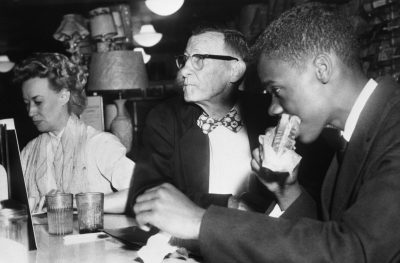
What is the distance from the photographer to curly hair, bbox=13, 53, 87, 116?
2625 millimetres

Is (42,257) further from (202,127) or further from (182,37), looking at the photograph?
(182,37)

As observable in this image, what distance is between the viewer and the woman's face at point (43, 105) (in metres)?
2.62

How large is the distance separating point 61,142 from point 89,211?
120cm

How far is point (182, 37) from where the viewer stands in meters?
11.1

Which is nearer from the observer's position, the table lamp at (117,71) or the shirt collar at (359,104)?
the shirt collar at (359,104)

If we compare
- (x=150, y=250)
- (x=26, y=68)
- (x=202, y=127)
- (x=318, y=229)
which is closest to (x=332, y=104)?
(x=318, y=229)

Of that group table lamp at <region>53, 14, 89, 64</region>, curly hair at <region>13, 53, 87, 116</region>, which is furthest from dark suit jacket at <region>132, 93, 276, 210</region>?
table lamp at <region>53, 14, 89, 64</region>

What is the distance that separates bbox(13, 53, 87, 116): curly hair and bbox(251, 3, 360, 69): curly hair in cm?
170

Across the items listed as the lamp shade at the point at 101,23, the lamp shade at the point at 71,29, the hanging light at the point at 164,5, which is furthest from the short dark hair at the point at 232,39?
the hanging light at the point at 164,5

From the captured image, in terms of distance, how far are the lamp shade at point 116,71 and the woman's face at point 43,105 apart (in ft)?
3.23

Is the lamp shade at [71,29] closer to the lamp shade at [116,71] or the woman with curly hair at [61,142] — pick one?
the lamp shade at [116,71]

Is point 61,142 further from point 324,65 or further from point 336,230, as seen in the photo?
point 336,230

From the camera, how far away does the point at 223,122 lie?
223 centimetres

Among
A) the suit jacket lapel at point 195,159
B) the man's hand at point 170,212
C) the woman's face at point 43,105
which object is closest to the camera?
the man's hand at point 170,212
